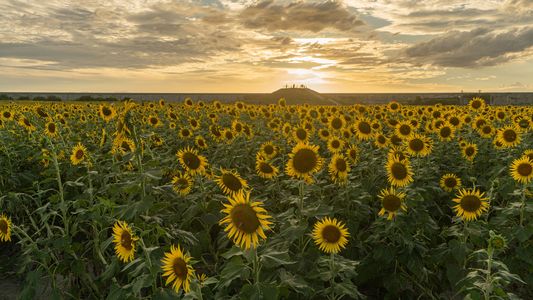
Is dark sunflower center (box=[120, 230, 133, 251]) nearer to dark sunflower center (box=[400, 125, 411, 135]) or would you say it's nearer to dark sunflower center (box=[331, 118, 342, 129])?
dark sunflower center (box=[400, 125, 411, 135])

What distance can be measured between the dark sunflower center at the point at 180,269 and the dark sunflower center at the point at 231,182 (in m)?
1.34

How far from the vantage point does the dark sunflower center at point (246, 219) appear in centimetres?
327

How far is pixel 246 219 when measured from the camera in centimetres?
327

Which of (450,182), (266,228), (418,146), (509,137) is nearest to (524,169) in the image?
(450,182)

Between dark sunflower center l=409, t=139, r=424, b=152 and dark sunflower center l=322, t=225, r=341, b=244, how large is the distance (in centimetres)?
358

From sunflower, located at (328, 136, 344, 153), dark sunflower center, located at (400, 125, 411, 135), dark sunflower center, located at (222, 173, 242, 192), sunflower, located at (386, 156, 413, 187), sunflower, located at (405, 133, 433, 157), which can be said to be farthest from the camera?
dark sunflower center, located at (400, 125, 411, 135)

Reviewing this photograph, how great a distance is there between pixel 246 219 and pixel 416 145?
15.1 ft

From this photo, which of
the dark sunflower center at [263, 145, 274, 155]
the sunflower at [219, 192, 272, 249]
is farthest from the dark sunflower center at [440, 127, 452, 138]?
the sunflower at [219, 192, 272, 249]

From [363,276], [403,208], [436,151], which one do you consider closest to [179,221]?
[363,276]

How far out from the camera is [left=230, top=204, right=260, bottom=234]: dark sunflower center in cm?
327

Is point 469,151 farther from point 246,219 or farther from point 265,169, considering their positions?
point 246,219

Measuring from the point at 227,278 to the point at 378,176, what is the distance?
3.95 m

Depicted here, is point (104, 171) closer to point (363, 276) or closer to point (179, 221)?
point (179, 221)

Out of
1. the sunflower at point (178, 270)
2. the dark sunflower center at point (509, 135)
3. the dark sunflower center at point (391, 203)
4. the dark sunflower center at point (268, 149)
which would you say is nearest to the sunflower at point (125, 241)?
the sunflower at point (178, 270)
